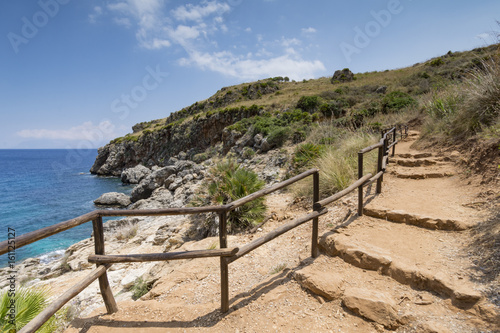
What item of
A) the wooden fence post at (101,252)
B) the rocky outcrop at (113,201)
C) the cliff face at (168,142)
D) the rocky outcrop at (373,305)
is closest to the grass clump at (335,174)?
the rocky outcrop at (373,305)

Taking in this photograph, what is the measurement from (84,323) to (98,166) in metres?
50.4

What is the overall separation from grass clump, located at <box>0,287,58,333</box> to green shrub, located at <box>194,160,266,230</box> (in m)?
3.78

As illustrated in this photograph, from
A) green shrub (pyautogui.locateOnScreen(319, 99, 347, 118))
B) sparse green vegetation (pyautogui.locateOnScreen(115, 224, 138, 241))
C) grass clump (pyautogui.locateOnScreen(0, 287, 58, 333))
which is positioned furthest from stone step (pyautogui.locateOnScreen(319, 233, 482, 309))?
green shrub (pyautogui.locateOnScreen(319, 99, 347, 118))

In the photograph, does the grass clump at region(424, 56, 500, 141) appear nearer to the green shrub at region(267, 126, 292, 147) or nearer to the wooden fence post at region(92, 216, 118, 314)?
the green shrub at region(267, 126, 292, 147)

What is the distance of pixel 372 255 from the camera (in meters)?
3.48

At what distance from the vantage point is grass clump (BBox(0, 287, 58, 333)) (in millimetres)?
2602

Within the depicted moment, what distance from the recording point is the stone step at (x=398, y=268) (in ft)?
8.75

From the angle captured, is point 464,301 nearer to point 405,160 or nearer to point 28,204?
point 405,160

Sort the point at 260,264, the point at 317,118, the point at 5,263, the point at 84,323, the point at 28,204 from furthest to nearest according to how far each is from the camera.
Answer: the point at 28,204
the point at 317,118
the point at 5,263
the point at 260,264
the point at 84,323

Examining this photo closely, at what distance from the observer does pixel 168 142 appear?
38.9 m

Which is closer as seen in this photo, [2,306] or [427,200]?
[2,306]

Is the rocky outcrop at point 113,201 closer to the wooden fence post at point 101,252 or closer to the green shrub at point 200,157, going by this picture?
the green shrub at point 200,157

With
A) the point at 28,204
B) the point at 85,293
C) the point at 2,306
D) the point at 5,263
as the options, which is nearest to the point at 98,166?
the point at 28,204

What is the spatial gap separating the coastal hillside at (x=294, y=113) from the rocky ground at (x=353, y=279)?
5994 mm
